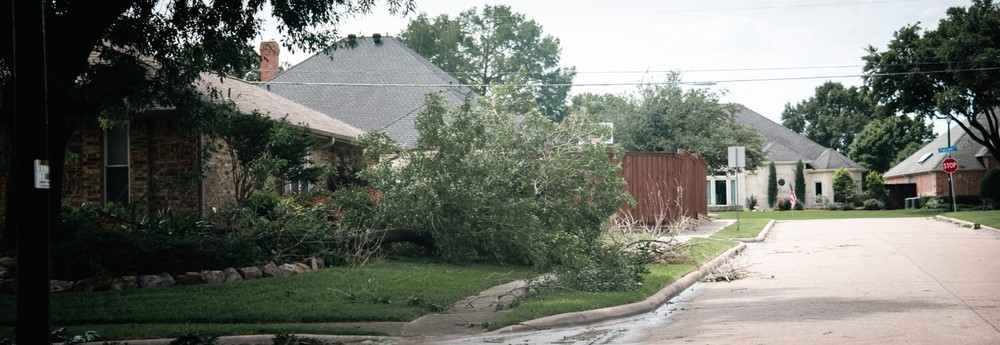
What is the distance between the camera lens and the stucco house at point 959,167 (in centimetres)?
5644

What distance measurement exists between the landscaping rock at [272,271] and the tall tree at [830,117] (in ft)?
265

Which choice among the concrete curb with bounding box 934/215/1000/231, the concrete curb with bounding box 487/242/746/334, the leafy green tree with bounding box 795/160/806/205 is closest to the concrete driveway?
the concrete curb with bounding box 487/242/746/334

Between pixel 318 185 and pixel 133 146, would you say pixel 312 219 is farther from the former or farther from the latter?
pixel 133 146

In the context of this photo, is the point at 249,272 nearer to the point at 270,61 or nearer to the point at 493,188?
the point at 493,188

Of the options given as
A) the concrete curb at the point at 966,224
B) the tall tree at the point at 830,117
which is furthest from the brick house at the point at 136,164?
the tall tree at the point at 830,117

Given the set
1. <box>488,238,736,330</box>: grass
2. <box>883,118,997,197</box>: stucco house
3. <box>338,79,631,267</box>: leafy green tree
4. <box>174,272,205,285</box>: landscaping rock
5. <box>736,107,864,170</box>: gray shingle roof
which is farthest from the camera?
<box>736,107,864,170</box>: gray shingle roof

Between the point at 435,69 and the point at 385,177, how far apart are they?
2553 cm

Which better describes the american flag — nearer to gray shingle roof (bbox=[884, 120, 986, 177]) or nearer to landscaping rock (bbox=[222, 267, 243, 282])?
gray shingle roof (bbox=[884, 120, 986, 177])

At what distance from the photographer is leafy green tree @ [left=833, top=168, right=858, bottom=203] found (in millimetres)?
60844

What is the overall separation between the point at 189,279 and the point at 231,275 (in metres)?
0.62

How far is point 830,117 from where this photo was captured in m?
88.2

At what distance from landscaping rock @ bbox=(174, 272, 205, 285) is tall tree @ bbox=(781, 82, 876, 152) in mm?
81997

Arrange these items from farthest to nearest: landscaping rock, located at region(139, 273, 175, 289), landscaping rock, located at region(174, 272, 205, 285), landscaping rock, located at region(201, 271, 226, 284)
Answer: landscaping rock, located at region(201, 271, 226, 284)
landscaping rock, located at region(174, 272, 205, 285)
landscaping rock, located at region(139, 273, 175, 289)

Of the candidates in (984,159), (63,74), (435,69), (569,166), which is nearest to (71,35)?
(63,74)
